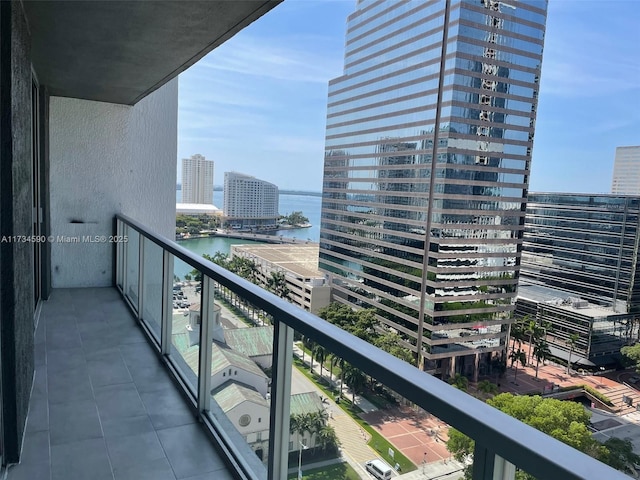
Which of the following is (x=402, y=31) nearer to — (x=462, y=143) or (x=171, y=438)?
(x=462, y=143)

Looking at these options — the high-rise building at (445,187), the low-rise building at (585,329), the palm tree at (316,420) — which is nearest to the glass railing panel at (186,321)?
the palm tree at (316,420)

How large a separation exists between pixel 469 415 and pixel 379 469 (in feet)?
1.47

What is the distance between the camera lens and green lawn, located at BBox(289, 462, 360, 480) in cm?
128

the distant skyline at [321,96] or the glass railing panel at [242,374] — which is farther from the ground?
the distant skyline at [321,96]

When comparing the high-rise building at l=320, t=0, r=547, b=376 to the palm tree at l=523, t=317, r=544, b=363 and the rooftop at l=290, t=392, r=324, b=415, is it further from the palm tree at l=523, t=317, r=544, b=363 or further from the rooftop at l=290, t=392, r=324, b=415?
the rooftop at l=290, t=392, r=324, b=415

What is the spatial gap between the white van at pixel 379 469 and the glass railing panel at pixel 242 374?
2.27 ft

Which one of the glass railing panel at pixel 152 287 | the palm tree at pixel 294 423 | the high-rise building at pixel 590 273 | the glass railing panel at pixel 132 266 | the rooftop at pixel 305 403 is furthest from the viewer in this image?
the high-rise building at pixel 590 273

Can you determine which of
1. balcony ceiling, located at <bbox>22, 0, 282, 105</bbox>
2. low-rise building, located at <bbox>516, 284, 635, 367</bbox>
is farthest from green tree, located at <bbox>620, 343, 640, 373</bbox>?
balcony ceiling, located at <bbox>22, 0, 282, 105</bbox>

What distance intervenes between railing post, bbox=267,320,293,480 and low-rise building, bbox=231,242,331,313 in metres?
12.0

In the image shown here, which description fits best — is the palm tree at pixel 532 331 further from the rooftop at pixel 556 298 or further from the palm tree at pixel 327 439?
the palm tree at pixel 327 439

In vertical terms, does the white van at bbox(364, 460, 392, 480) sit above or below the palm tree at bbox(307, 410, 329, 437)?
above

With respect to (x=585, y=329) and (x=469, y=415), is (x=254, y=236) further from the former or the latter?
(x=469, y=415)

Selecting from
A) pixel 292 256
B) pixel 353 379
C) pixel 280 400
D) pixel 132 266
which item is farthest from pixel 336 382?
pixel 292 256

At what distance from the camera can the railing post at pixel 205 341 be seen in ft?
8.60
